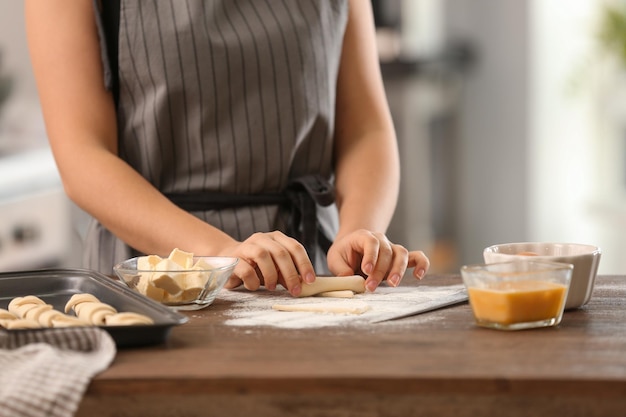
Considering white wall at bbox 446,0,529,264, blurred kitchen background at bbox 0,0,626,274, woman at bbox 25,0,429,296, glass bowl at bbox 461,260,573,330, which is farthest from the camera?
white wall at bbox 446,0,529,264

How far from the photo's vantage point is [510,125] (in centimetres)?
483

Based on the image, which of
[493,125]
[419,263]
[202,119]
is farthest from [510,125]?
[419,263]

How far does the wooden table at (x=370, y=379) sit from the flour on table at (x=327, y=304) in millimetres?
103

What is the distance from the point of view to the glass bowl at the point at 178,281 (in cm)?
113

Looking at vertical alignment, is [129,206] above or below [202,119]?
below

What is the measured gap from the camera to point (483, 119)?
195 inches

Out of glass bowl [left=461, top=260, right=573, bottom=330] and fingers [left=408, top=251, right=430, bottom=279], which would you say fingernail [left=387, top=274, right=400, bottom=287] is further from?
glass bowl [left=461, top=260, right=573, bottom=330]

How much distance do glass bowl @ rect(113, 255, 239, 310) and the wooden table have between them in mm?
180

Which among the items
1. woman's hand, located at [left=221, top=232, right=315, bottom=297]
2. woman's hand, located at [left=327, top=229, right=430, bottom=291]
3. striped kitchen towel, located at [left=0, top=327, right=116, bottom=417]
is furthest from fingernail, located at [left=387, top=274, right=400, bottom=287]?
striped kitchen towel, located at [left=0, top=327, right=116, bottom=417]

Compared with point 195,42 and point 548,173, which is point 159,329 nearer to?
point 195,42

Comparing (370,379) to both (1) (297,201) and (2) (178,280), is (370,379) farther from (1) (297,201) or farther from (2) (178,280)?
(1) (297,201)

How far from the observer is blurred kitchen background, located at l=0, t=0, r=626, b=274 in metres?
4.48

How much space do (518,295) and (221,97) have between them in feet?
2.20

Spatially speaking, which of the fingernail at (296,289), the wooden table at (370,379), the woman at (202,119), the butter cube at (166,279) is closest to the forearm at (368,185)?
the woman at (202,119)
